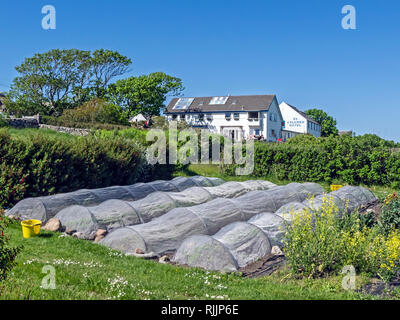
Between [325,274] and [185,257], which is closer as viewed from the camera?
[325,274]

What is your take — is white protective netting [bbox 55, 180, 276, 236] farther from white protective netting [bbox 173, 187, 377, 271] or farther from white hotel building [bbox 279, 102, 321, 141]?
white hotel building [bbox 279, 102, 321, 141]

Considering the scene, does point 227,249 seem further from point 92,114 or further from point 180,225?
point 92,114

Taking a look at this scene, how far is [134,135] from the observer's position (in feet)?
84.1

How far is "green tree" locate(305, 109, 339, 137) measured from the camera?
8675 centimetres

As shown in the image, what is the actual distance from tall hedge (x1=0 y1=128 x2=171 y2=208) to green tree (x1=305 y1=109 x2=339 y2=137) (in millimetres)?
73409

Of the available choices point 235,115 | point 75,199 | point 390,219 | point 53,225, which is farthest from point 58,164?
point 235,115

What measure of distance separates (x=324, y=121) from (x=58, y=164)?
7955cm

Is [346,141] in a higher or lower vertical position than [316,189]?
higher

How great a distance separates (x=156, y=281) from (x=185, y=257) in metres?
1.82

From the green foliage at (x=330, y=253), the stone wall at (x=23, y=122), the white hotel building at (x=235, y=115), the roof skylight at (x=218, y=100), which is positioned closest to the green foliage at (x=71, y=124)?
the stone wall at (x=23, y=122)

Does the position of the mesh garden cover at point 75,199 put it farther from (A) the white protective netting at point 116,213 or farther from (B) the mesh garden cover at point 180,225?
(B) the mesh garden cover at point 180,225

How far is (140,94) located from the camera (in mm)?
57219
